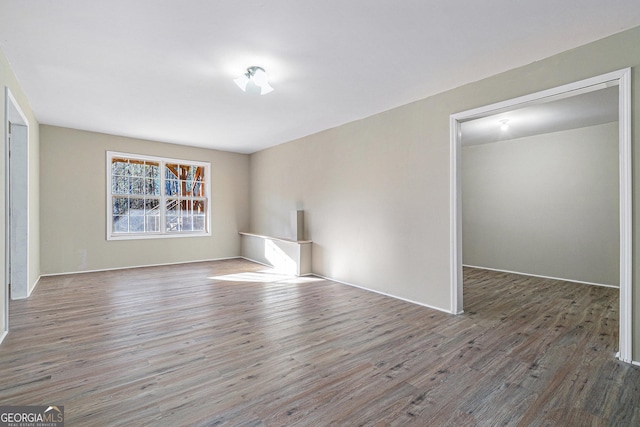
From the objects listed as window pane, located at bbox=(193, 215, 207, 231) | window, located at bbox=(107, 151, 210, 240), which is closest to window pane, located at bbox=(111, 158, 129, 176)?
window, located at bbox=(107, 151, 210, 240)

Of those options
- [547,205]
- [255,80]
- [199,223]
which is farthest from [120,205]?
[547,205]

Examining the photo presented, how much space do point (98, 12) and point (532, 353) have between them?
14.0 ft

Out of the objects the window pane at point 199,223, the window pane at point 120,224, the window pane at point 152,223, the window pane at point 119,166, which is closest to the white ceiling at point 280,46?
the window pane at point 119,166

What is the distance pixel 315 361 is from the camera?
2.40m

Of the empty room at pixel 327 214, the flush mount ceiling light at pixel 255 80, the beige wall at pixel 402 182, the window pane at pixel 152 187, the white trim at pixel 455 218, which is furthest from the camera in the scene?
the window pane at pixel 152 187

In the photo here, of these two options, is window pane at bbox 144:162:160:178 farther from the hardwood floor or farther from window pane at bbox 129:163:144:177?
the hardwood floor

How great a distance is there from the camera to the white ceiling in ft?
7.07

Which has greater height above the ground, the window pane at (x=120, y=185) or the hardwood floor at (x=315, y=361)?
the window pane at (x=120, y=185)

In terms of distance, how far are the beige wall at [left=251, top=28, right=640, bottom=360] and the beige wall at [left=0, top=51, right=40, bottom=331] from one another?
155 inches

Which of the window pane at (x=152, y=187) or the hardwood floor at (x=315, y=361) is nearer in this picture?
the hardwood floor at (x=315, y=361)

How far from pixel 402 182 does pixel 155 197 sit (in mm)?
5133

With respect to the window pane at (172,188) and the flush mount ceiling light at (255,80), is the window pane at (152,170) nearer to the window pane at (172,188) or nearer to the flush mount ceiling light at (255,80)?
the window pane at (172,188)

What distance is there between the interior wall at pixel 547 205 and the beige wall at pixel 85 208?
608cm

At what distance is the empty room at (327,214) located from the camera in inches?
82.0
